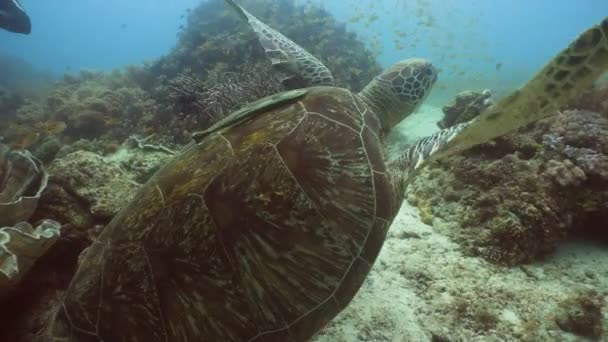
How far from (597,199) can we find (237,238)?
342cm

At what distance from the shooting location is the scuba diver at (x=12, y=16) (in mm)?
7191

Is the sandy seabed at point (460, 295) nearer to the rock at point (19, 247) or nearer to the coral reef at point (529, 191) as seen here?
the coral reef at point (529, 191)

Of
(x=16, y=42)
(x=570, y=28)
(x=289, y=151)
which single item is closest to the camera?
(x=289, y=151)

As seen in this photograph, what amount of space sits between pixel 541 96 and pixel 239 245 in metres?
2.46

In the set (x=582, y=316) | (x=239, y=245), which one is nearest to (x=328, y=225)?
(x=239, y=245)

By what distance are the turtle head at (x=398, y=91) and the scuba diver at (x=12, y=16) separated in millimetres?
8839

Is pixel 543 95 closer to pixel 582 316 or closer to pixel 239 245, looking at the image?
pixel 582 316

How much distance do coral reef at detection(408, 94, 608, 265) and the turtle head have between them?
2.85 feet

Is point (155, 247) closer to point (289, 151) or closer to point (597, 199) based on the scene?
point (289, 151)

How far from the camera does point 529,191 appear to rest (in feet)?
9.65

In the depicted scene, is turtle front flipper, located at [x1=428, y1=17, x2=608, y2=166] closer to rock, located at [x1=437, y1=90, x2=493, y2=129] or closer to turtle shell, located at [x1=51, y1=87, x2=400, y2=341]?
turtle shell, located at [x1=51, y1=87, x2=400, y2=341]

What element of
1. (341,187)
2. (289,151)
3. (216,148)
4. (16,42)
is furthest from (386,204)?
(16,42)

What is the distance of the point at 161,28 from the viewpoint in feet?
412

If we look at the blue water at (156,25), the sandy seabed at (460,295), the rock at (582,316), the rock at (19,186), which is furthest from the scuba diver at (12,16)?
the blue water at (156,25)
